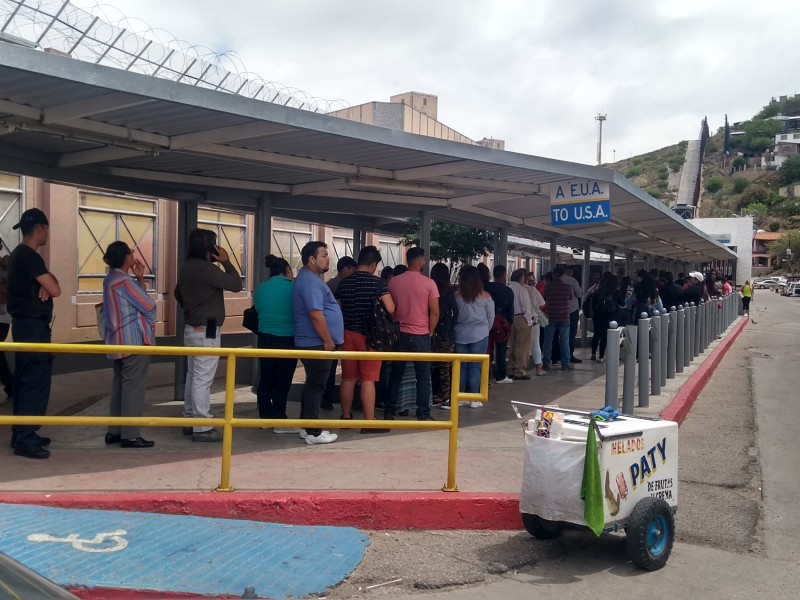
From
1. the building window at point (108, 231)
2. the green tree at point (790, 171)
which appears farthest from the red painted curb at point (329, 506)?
the green tree at point (790, 171)

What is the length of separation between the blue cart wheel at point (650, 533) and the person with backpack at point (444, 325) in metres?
4.29

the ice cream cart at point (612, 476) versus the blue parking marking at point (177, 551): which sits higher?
the ice cream cart at point (612, 476)

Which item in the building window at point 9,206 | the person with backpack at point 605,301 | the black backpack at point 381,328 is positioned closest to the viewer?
the black backpack at point 381,328

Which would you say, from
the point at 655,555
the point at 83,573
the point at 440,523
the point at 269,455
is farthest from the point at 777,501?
the point at 83,573

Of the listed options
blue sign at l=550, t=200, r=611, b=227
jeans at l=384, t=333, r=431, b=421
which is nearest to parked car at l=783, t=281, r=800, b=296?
blue sign at l=550, t=200, r=611, b=227

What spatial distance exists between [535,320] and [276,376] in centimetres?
537

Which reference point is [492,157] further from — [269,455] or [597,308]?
[597,308]

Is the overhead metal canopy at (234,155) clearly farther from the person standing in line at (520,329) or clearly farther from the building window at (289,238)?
the building window at (289,238)

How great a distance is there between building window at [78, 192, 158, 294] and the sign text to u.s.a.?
7.14 meters

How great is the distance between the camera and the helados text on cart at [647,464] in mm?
5016

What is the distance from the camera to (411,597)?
4.50 m

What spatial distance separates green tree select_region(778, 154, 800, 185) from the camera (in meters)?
150

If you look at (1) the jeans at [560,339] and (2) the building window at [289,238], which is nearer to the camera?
(1) the jeans at [560,339]

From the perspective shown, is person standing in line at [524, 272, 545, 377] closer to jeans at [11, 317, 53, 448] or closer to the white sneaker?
the white sneaker
